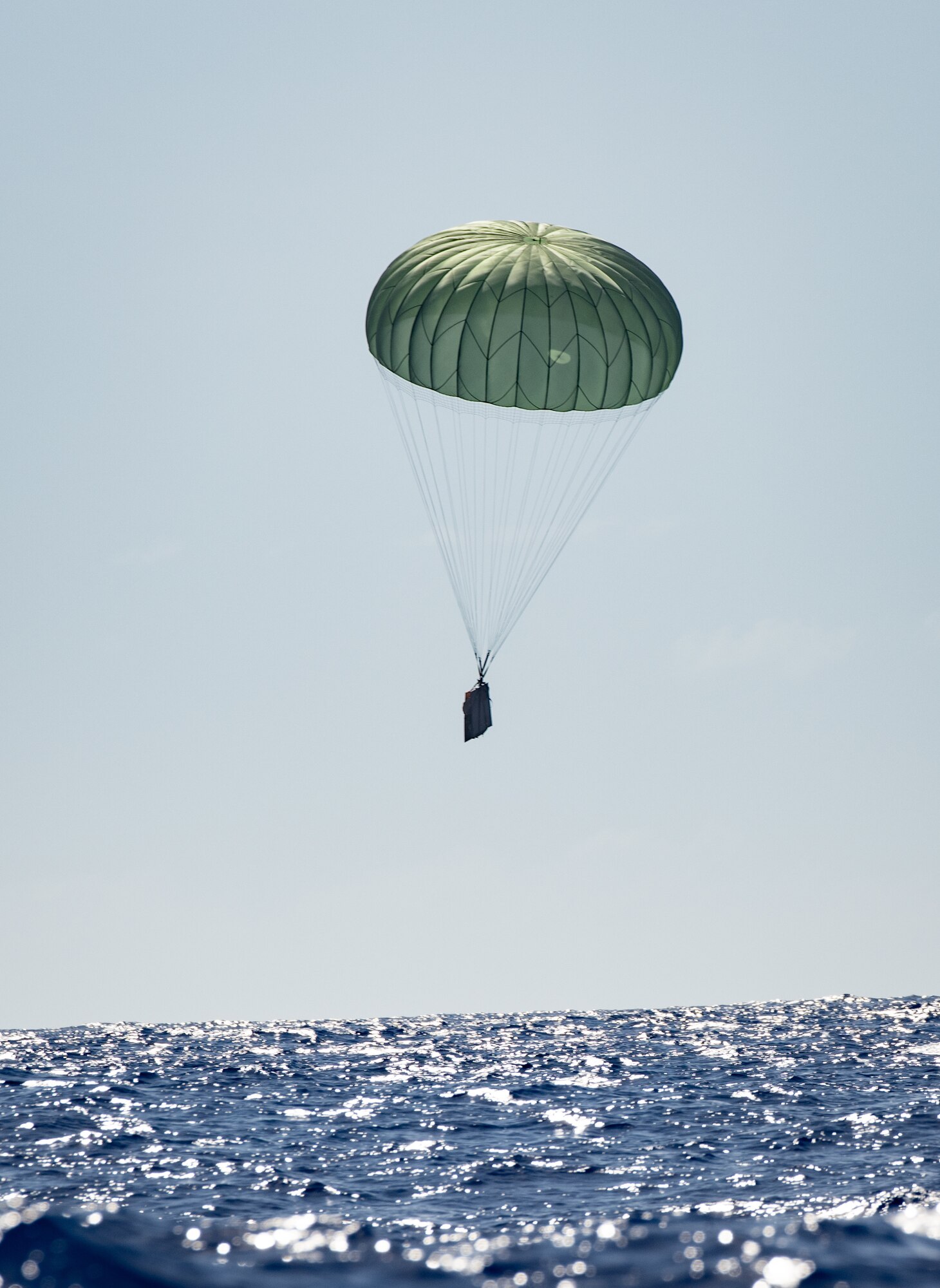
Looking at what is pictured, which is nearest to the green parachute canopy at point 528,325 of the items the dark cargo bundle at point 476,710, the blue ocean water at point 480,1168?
the dark cargo bundle at point 476,710

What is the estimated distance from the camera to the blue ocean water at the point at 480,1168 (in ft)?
31.1

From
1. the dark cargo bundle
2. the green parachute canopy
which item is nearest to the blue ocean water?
the dark cargo bundle

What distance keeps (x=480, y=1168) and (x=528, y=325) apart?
49.8 feet

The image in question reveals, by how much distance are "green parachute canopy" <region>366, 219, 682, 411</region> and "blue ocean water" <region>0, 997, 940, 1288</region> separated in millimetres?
14141

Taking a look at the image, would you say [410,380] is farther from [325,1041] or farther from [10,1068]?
[325,1041]

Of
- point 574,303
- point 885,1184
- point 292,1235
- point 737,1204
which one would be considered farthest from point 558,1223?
point 574,303

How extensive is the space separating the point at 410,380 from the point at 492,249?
10.2ft

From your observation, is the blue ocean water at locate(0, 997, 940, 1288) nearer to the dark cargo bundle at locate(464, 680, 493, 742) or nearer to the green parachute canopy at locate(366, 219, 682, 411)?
the dark cargo bundle at locate(464, 680, 493, 742)

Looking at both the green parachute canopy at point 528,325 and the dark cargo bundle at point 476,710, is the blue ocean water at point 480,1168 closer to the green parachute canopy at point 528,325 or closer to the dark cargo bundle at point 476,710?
the dark cargo bundle at point 476,710

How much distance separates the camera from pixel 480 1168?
19203 millimetres

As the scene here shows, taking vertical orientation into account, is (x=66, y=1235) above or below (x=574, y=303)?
below

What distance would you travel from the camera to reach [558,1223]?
14641 mm

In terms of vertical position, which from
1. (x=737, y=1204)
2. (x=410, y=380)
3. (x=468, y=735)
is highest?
(x=410, y=380)

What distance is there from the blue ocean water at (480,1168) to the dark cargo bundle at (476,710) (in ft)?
24.5
